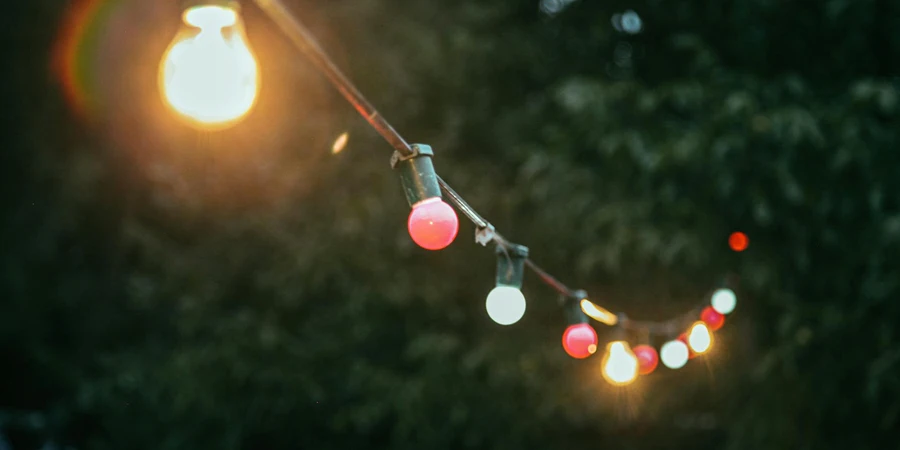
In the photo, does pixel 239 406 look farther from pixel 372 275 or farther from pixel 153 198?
pixel 153 198

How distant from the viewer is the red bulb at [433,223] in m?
1.42

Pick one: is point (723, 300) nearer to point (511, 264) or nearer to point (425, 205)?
point (511, 264)

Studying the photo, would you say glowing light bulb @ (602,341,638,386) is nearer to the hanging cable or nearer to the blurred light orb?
the hanging cable

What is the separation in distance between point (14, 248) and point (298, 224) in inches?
84.7

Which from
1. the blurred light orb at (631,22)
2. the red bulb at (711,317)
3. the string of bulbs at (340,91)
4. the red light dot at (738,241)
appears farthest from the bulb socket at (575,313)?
the blurred light orb at (631,22)

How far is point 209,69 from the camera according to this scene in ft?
3.58

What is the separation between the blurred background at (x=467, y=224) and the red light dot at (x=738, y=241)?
3 centimetres

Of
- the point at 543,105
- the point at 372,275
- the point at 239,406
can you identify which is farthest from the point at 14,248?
the point at 543,105

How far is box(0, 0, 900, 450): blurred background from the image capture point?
3711mm

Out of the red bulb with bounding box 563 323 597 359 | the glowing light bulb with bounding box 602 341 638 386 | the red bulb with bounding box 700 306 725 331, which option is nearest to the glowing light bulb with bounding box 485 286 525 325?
the red bulb with bounding box 563 323 597 359

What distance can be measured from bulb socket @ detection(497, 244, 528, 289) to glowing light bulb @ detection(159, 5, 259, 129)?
3.16 ft

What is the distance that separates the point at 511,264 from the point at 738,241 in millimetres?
2328

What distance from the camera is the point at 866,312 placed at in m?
3.57

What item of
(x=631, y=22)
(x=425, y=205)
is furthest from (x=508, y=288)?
(x=631, y=22)
